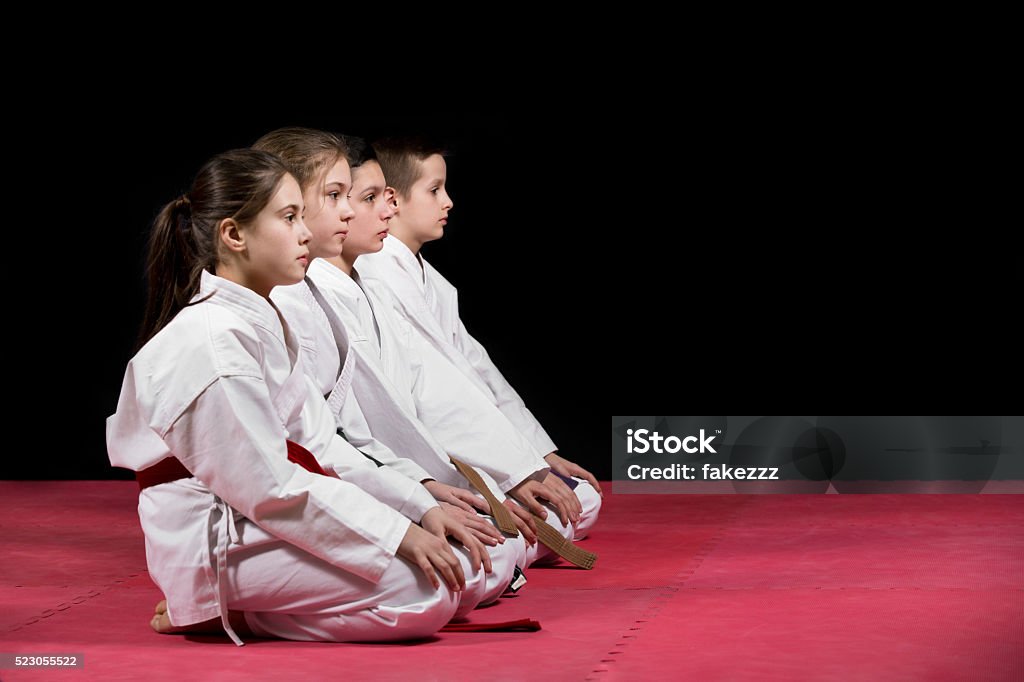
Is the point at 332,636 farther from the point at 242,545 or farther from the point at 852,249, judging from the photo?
the point at 852,249

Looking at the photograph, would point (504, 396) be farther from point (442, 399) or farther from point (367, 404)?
point (367, 404)

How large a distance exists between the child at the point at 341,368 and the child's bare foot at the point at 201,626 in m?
0.45

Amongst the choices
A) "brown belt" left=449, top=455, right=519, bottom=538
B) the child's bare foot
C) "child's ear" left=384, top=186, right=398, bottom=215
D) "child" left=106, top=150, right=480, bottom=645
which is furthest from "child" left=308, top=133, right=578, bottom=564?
the child's bare foot

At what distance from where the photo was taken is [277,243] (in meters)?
2.55

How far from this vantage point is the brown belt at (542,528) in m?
2.96

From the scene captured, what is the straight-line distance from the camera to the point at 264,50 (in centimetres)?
540

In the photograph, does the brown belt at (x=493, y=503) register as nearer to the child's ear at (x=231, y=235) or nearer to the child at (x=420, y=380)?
the child at (x=420, y=380)

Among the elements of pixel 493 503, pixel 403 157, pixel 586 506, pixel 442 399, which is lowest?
pixel 586 506

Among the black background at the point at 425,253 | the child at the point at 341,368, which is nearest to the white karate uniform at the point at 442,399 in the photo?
the child at the point at 341,368

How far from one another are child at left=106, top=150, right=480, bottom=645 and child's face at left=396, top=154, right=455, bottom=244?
3.99ft

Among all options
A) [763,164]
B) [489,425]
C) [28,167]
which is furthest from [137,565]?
[763,164]

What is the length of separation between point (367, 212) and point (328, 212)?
0.28 m

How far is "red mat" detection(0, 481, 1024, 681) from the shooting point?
7.57 feet

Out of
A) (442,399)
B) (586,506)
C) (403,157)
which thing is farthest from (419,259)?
(586,506)
